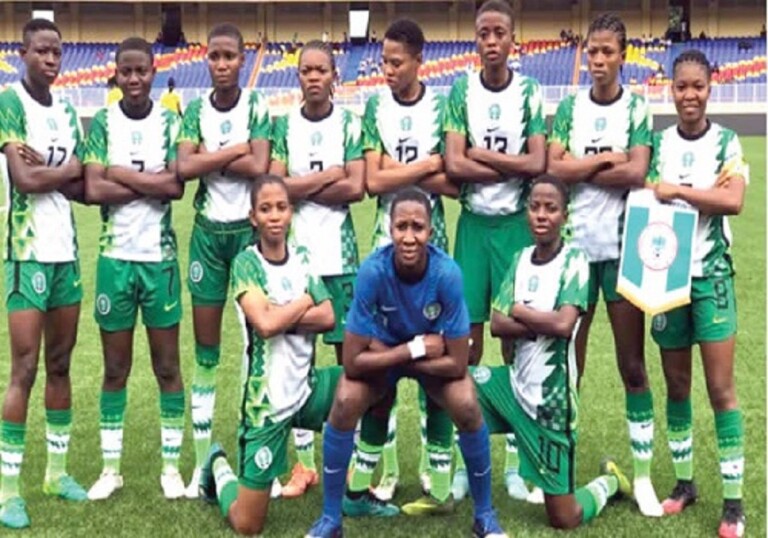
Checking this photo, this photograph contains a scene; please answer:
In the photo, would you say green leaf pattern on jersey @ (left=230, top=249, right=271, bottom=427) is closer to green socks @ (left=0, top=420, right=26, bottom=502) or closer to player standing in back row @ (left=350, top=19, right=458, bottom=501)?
player standing in back row @ (left=350, top=19, right=458, bottom=501)

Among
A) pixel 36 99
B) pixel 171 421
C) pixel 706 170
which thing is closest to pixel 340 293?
pixel 171 421

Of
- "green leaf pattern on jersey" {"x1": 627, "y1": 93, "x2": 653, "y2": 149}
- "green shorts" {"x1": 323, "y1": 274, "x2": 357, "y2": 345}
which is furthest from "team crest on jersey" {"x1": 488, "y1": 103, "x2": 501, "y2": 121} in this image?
"green shorts" {"x1": 323, "y1": 274, "x2": 357, "y2": 345}

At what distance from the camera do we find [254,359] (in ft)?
14.6

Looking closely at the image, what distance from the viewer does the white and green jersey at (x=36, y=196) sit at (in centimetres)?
455

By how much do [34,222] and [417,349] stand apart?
5.79 feet

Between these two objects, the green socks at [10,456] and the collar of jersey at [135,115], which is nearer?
the green socks at [10,456]

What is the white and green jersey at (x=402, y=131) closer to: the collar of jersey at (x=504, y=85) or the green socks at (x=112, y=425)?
the collar of jersey at (x=504, y=85)

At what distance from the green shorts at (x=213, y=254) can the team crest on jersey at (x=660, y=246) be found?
1749 mm

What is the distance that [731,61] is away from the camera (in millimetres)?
36688

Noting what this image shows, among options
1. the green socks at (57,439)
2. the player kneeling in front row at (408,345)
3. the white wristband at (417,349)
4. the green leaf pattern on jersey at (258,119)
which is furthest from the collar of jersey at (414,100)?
the green socks at (57,439)

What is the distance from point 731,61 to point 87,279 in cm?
3065

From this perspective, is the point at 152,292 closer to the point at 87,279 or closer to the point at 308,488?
the point at 308,488

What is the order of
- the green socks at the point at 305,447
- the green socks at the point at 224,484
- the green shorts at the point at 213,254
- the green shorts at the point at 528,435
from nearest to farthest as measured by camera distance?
1. the green shorts at the point at 528,435
2. the green socks at the point at 224,484
3. the green shorts at the point at 213,254
4. the green socks at the point at 305,447

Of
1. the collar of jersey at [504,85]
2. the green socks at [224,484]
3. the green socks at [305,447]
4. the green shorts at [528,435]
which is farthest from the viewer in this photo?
the green socks at [305,447]
